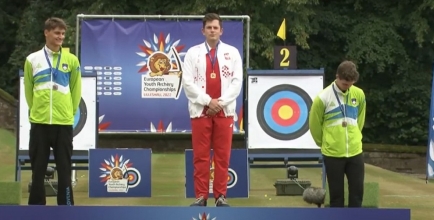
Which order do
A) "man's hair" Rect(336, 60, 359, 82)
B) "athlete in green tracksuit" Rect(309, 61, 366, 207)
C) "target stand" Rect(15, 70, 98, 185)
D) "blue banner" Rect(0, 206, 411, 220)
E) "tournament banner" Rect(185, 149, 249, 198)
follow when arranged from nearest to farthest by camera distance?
"blue banner" Rect(0, 206, 411, 220) → "man's hair" Rect(336, 60, 359, 82) → "athlete in green tracksuit" Rect(309, 61, 366, 207) → "tournament banner" Rect(185, 149, 249, 198) → "target stand" Rect(15, 70, 98, 185)

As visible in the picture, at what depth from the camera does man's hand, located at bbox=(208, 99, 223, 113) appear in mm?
7254

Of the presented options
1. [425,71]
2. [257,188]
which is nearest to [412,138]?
[425,71]

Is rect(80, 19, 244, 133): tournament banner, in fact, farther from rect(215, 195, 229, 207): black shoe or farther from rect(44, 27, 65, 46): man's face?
rect(215, 195, 229, 207): black shoe

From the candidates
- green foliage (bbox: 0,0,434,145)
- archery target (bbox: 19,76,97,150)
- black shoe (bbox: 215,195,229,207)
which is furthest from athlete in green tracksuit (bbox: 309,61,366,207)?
green foliage (bbox: 0,0,434,145)

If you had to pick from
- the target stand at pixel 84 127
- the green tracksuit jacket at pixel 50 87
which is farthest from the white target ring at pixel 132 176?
the green tracksuit jacket at pixel 50 87

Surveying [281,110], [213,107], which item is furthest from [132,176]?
[213,107]

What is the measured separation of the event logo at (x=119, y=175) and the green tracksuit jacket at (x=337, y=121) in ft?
8.63

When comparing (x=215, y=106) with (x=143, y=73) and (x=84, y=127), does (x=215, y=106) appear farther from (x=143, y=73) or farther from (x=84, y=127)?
(x=143, y=73)

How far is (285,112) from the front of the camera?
1042 cm

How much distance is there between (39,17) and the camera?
89.6ft

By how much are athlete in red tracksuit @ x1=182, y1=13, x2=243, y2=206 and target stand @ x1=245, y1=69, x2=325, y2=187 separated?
2.80m

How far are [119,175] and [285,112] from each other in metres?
1.99

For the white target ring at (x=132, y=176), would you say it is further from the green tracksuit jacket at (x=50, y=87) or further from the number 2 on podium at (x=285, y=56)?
the number 2 on podium at (x=285, y=56)

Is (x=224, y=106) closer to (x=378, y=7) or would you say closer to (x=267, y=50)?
(x=267, y=50)
